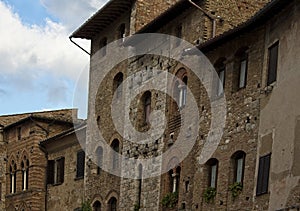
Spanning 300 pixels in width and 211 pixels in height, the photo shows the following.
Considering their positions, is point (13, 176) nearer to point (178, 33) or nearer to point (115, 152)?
point (115, 152)

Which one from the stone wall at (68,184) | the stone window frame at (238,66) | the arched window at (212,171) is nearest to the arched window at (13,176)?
the stone wall at (68,184)

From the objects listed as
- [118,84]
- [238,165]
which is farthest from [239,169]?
[118,84]

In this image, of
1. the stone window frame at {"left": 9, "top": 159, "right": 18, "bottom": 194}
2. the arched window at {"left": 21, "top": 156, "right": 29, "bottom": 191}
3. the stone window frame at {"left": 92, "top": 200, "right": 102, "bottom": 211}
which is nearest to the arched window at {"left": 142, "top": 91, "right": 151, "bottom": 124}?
the stone window frame at {"left": 92, "top": 200, "right": 102, "bottom": 211}

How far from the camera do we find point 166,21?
26.6 metres

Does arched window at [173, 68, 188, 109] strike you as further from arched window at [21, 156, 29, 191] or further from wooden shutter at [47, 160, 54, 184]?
arched window at [21, 156, 29, 191]

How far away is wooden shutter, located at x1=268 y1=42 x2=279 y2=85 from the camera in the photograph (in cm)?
2027

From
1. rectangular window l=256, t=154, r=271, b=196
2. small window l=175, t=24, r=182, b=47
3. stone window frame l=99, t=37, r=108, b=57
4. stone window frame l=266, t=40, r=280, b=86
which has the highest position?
stone window frame l=99, t=37, r=108, b=57

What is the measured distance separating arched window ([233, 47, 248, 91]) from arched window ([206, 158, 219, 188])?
7.19ft

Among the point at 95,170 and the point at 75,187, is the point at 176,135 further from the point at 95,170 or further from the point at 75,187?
the point at 75,187

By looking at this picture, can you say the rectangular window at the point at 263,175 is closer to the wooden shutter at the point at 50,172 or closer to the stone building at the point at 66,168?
the stone building at the point at 66,168

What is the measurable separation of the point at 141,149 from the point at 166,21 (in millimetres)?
4361

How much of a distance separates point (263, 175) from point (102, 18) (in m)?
12.6

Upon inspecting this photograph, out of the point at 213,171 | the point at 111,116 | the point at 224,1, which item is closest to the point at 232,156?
the point at 213,171

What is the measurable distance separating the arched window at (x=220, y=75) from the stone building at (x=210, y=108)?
3 cm
